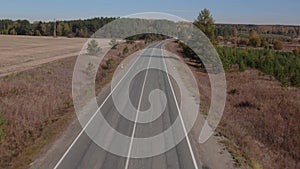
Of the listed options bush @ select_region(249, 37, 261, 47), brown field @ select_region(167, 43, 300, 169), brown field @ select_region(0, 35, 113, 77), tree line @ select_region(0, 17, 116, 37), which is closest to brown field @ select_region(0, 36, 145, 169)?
brown field @ select_region(167, 43, 300, 169)

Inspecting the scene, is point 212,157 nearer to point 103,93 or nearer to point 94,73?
point 103,93

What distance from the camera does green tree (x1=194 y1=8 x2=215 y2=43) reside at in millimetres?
49875

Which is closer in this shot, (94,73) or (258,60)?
(94,73)

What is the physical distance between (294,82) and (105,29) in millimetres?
66285

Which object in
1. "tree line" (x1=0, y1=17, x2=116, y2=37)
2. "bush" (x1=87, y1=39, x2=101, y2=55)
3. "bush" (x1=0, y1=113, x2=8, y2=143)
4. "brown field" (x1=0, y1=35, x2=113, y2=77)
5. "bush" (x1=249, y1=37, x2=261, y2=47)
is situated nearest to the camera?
"bush" (x1=0, y1=113, x2=8, y2=143)

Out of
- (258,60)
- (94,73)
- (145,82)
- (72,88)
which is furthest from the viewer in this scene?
(258,60)

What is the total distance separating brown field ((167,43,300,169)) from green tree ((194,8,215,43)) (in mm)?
23104

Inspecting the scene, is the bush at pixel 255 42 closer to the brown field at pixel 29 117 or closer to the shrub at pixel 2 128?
the brown field at pixel 29 117

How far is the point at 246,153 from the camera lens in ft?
44.1

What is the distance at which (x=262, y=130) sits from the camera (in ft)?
58.9

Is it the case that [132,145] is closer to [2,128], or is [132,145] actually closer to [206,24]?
[2,128]

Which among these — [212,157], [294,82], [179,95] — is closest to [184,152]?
[212,157]

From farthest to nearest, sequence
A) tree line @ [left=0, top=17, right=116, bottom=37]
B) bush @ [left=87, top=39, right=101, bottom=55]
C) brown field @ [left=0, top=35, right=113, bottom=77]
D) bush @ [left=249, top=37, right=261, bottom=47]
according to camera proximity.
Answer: tree line @ [left=0, top=17, right=116, bottom=37] → bush @ [left=249, top=37, right=261, bottom=47] → bush @ [left=87, top=39, right=101, bottom=55] → brown field @ [left=0, top=35, right=113, bottom=77]

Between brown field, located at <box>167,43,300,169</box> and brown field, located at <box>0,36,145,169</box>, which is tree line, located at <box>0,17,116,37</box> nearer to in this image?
brown field, located at <box>0,36,145,169</box>
